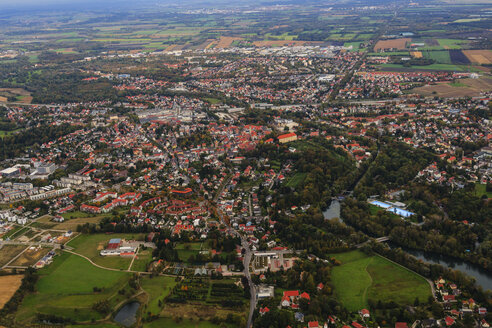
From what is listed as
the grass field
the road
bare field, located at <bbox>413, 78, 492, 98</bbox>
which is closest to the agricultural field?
the grass field

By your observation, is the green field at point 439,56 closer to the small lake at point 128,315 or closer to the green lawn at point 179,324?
the green lawn at point 179,324

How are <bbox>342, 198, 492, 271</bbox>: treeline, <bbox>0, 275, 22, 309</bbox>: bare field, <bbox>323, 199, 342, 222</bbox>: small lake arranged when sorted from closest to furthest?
<bbox>0, 275, 22, 309</bbox>: bare field, <bbox>342, 198, 492, 271</bbox>: treeline, <bbox>323, 199, 342, 222</bbox>: small lake

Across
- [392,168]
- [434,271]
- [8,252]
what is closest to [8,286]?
[8,252]

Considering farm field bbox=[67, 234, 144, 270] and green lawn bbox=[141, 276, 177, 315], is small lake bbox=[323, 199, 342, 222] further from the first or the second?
farm field bbox=[67, 234, 144, 270]

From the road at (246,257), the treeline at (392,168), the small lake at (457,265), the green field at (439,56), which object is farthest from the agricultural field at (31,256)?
the green field at (439,56)

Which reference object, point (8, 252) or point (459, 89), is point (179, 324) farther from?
point (459, 89)

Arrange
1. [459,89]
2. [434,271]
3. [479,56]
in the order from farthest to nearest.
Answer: [479,56] → [459,89] → [434,271]
